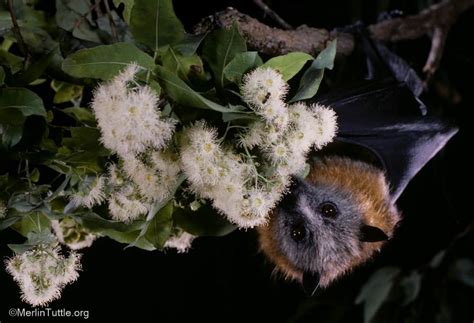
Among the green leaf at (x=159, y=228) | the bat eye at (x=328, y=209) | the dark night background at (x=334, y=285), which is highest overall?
the green leaf at (x=159, y=228)

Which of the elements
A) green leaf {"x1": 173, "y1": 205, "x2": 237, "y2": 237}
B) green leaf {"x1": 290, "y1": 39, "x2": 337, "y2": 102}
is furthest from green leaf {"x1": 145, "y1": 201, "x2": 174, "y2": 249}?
green leaf {"x1": 290, "y1": 39, "x2": 337, "y2": 102}

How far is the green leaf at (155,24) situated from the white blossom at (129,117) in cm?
10

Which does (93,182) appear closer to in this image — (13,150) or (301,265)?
(13,150)

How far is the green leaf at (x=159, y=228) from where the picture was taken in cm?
140

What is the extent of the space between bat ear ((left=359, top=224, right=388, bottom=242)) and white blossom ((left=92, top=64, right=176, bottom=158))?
2.79 ft

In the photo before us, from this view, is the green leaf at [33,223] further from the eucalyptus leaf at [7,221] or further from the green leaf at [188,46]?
the green leaf at [188,46]

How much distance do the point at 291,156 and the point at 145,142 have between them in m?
0.27

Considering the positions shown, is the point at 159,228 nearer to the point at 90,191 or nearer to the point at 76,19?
the point at 90,191

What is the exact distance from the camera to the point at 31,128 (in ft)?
4.10

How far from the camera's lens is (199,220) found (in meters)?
1.50

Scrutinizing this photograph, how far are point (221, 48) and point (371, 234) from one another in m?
0.83

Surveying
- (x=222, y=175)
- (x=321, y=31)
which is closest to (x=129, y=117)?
(x=222, y=175)

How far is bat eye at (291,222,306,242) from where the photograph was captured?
1861 millimetres

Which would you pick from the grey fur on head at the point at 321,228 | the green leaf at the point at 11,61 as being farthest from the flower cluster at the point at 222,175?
the grey fur on head at the point at 321,228
